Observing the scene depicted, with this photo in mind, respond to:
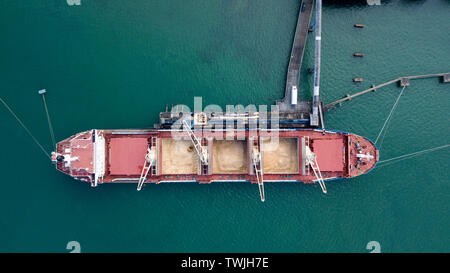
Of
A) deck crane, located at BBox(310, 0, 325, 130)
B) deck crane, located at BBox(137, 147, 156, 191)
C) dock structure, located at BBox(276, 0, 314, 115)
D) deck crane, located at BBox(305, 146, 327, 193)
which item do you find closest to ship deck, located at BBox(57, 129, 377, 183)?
deck crane, located at BBox(137, 147, 156, 191)

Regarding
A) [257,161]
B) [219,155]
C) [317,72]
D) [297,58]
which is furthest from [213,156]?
[297,58]

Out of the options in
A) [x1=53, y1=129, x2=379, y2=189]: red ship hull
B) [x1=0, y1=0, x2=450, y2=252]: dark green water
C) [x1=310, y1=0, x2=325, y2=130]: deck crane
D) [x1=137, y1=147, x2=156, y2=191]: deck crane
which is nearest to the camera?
[x1=137, y1=147, x2=156, y2=191]: deck crane

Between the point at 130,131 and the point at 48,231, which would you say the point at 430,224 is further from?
the point at 48,231

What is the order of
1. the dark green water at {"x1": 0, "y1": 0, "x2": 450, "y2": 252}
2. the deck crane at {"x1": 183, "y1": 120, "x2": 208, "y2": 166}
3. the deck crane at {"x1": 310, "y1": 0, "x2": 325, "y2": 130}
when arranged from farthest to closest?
the dark green water at {"x1": 0, "y1": 0, "x2": 450, "y2": 252} < the deck crane at {"x1": 310, "y1": 0, "x2": 325, "y2": 130} < the deck crane at {"x1": 183, "y1": 120, "x2": 208, "y2": 166}

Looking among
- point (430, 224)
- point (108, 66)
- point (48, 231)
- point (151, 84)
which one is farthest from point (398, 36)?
point (48, 231)

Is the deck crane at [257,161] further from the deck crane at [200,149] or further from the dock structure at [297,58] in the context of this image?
the dock structure at [297,58]

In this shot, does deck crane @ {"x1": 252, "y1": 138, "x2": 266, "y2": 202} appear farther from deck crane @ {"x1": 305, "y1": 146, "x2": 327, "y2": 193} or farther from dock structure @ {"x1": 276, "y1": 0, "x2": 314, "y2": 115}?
dock structure @ {"x1": 276, "y1": 0, "x2": 314, "y2": 115}

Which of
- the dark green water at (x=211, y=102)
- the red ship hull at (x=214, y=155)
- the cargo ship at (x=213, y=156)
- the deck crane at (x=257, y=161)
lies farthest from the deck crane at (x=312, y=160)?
the dark green water at (x=211, y=102)
